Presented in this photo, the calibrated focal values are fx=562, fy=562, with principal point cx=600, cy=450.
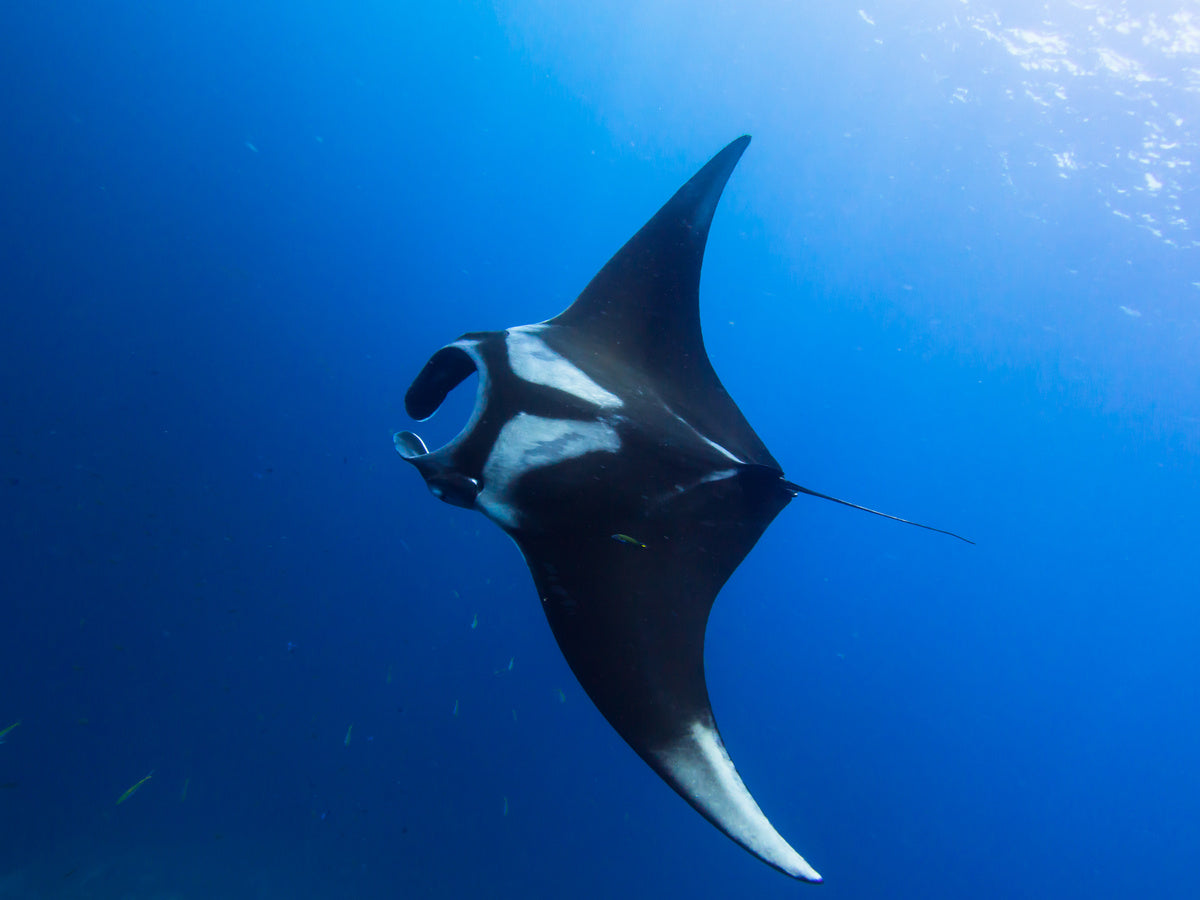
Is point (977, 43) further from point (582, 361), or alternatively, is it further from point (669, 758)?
point (669, 758)

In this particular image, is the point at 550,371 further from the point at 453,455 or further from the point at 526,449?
the point at 453,455

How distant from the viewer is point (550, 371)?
2.18m

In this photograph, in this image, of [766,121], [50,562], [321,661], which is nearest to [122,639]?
[50,562]

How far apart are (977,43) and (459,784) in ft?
44.3

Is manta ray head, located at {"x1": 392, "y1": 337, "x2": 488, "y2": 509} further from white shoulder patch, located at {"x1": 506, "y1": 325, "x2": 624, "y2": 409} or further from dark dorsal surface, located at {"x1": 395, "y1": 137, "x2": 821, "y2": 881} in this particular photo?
white shoulder patch, located at {"x1": 506, "y1": 325, "x2": 624, "y2": 409}

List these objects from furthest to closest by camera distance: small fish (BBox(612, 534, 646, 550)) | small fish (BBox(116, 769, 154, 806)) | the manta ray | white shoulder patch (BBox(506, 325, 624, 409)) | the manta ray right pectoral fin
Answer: small fish (BBox(116, 769, 154, 806)) → white shoulder patch (BBox(506, 325, 624, 409)) → small fish (BBox(612, 534, 646, 550)) → the manta ray → the manta ray right pectoral fin

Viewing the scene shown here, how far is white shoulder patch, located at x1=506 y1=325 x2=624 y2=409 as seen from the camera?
214 cm

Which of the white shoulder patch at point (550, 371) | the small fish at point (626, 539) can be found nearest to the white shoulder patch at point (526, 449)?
the white shoulder patch at point (550, 371)

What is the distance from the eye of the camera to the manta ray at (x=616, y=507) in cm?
181

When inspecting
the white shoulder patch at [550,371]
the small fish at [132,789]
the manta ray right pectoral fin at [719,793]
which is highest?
the white shoulder patch at [550,371]

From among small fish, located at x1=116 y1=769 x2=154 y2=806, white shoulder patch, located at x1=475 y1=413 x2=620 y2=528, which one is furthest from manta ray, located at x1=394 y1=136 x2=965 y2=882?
small fish, located at x1=116 y1=769 x2=154 y2=806

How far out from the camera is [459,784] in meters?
6.63

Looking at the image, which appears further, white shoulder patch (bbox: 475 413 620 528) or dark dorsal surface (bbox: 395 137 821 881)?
white shoulder patch (bbox: 475 413 620 528)

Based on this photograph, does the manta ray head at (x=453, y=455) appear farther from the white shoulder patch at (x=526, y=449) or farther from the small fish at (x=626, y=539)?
the small fish at (x=626, y=539)
